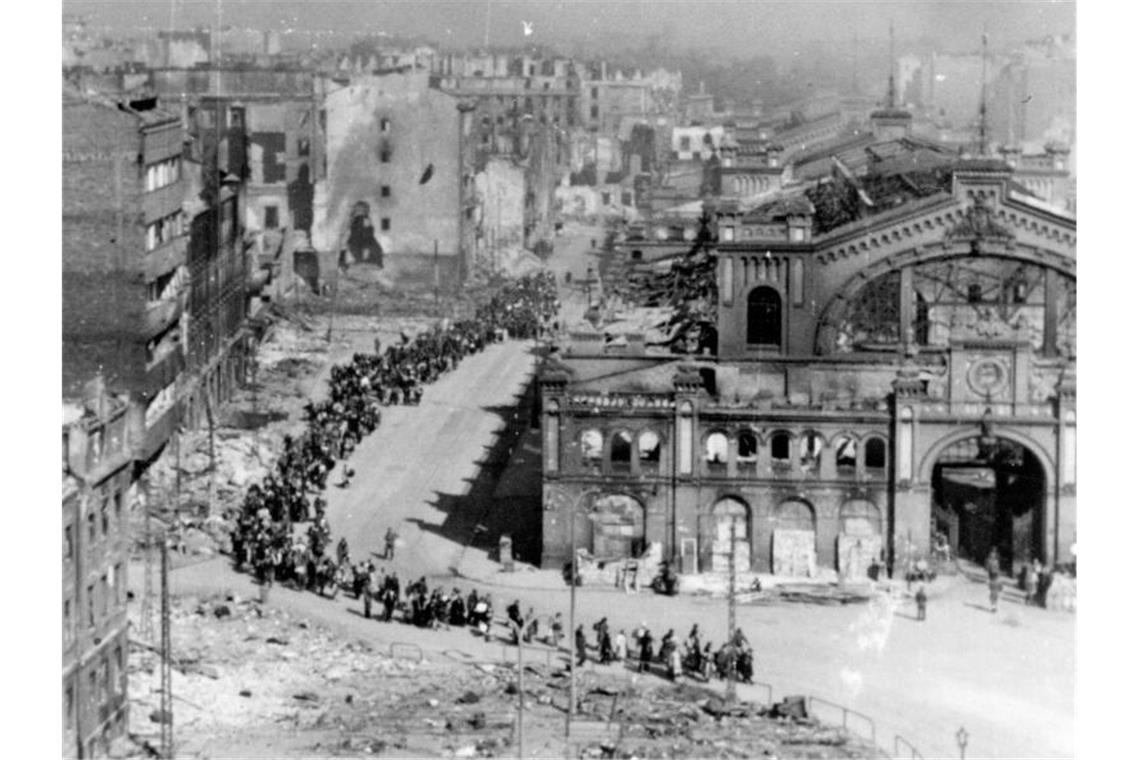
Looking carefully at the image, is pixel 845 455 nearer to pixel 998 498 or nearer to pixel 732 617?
pixel 998 498

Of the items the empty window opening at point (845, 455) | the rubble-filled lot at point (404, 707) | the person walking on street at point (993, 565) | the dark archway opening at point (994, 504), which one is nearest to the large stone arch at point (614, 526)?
the empty window opening at point (845, 455)

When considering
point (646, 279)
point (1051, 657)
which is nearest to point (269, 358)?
point (646, 279)

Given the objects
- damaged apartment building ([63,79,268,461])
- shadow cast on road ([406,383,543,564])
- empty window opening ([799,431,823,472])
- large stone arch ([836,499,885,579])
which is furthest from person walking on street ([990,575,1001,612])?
damaged apartment building ([63,79,268,461])

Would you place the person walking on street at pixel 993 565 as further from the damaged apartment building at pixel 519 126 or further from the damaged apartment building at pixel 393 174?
the damaged apartment building at pixel 393 174

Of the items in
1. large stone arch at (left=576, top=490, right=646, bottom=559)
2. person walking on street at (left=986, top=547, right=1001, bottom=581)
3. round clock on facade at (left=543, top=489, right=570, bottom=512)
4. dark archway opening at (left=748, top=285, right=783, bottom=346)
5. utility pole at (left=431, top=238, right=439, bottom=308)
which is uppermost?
utility pole at (left=431, top=238, right=439, bottom=308)

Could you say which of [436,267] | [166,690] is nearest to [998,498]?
[166,690]

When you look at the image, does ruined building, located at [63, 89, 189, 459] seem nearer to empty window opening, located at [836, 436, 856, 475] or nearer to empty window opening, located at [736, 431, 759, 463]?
empty window opening, located at [736, 431, 759, 463]

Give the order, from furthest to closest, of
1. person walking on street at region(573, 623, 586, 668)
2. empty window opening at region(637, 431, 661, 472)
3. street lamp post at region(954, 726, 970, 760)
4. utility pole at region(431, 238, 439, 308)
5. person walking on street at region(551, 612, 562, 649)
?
utility pole at region(431, 238, 439, 308) < empty window opening at region(637, 431, 661, 472) < person walking on street at region(551, 612, 562, 649) < person walking on street at region(573, 623, 586, 668) < street lamp post at region(954, 726, 970, 760)
